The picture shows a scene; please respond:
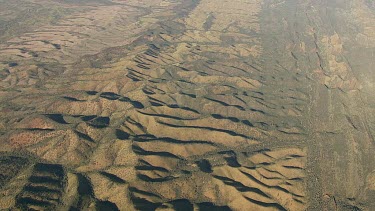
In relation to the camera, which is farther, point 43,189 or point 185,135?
point 185,135

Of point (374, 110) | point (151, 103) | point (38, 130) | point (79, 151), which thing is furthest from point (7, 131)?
point (374, 110)

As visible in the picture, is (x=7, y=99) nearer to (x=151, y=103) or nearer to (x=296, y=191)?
(x=151, y=103)

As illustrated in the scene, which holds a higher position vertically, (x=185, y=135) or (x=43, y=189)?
(x=185, y=135)

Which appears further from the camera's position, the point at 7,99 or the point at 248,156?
the point at 7,99

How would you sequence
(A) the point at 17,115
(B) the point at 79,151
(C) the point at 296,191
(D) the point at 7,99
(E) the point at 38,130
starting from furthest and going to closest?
(D) the point at 7,99 → (A) the point at 17,115 → (E) the point at 38,130 → (B) the point at 79,151 → (C) the point at 296,191

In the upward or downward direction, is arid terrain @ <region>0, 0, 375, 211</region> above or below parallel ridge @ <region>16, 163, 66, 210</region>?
above

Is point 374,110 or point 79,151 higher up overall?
point 374,110

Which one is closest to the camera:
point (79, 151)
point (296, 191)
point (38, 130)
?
point (296, 191)

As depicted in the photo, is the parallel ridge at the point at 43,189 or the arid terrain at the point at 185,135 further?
the arid terrain at the point at 185,135

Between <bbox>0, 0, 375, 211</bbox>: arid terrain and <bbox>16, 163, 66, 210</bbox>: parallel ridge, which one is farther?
<bbox>0, 0, 375, 211</bbox>: arid terrain

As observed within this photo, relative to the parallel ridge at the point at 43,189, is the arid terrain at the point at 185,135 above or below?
above

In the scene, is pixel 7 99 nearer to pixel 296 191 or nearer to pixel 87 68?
pixel 87 68
